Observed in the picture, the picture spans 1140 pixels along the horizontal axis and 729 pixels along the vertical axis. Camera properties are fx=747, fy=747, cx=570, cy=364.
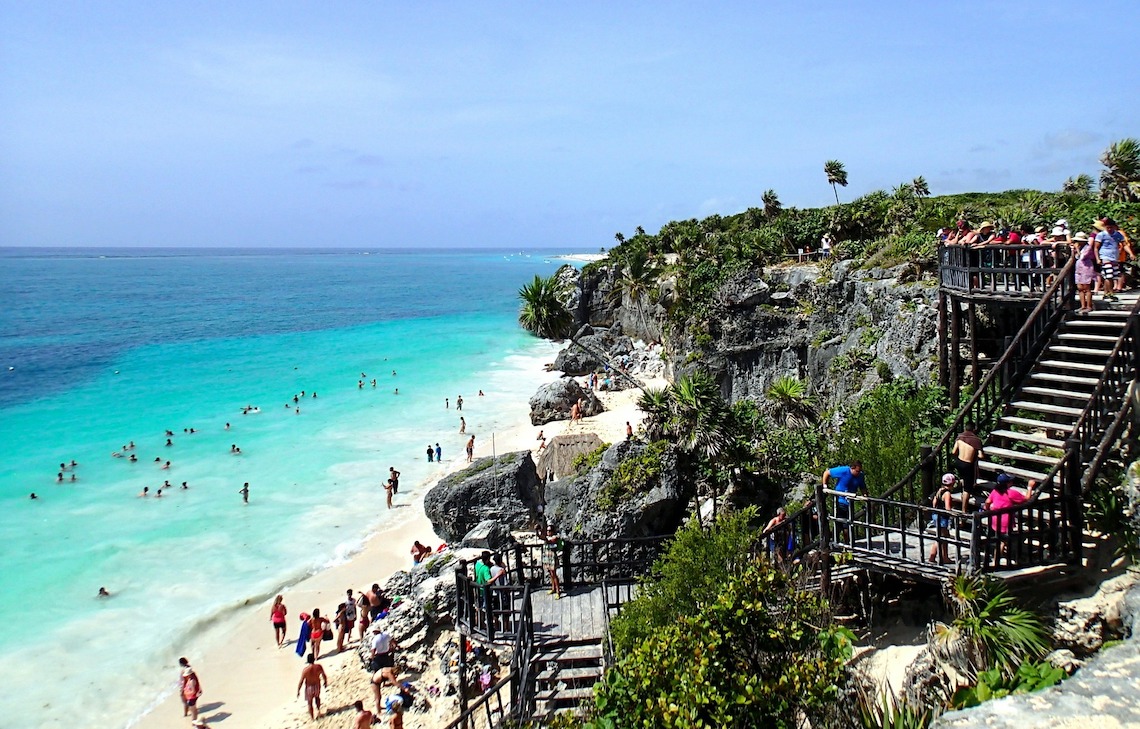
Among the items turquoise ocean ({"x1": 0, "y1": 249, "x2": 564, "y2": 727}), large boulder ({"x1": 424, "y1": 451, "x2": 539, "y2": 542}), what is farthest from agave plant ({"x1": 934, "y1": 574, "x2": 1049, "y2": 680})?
turquoise ocean ({"x1": 0, "y1": 249, "x2": 564, "y2": 727})

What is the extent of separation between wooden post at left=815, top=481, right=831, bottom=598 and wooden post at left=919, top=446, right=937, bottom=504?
6.04 feet

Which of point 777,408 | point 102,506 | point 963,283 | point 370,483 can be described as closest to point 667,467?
point 777,408

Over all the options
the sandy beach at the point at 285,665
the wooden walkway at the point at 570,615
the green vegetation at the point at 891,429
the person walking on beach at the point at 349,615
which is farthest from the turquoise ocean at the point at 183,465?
the green vegetation at the point at 891,429

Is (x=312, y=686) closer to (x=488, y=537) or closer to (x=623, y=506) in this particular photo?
(x=488, y=537)

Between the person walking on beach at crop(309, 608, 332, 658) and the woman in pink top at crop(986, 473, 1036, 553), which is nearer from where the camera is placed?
the woman in pink top at crop(986, 473, 1036, 553)

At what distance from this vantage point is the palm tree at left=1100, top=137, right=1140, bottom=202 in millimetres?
25922

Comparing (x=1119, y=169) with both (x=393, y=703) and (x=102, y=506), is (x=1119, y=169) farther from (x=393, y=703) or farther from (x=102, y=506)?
(x=102, y=506)

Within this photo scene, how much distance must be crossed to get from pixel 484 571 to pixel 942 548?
8.56 metres

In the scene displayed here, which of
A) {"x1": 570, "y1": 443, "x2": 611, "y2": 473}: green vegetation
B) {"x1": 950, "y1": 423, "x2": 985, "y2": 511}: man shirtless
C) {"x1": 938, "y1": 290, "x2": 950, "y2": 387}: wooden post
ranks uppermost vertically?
{"x1": 938, "y1": 290, "x2": 950, "y2": 387}: wooden post

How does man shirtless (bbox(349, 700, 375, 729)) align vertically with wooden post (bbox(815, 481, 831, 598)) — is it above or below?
below

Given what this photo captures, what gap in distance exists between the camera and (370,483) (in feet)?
107

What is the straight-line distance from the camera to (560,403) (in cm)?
3988

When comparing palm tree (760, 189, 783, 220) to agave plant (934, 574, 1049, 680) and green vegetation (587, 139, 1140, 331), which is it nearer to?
green vegetation (587, 139, 1140, 331)

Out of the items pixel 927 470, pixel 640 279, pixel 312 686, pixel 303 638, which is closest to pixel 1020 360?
pixel 927 470
